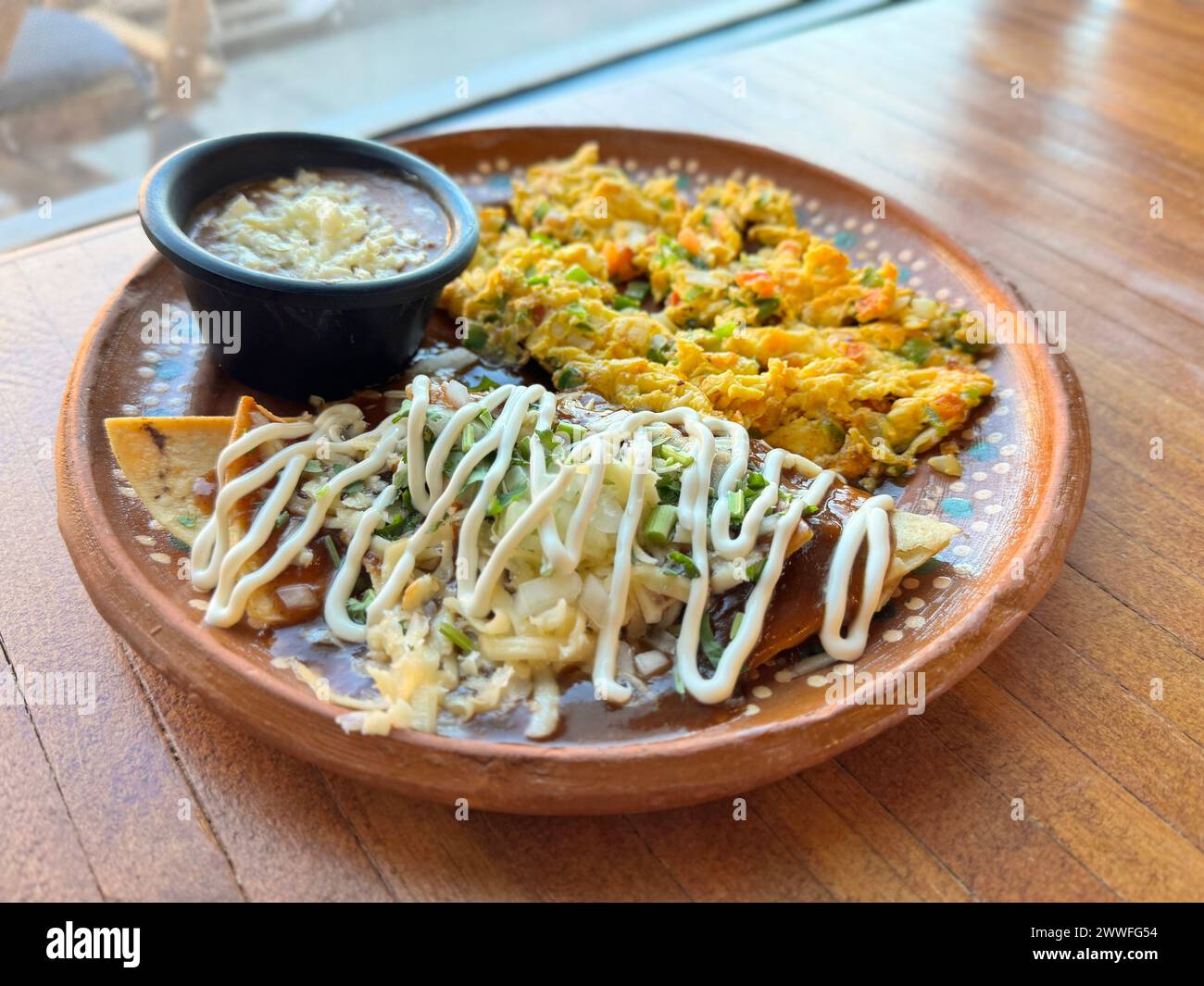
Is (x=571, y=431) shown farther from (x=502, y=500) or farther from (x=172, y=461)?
(x=172, y=461)

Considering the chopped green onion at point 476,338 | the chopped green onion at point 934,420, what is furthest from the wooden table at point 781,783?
the chopped green onion at point 476,338

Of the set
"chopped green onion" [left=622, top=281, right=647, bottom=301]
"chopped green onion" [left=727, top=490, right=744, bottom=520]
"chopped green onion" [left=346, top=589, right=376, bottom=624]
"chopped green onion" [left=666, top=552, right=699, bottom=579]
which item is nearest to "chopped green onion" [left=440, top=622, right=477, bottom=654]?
"chopped green onion" [left=346, top=589, right=376, bottom=624]

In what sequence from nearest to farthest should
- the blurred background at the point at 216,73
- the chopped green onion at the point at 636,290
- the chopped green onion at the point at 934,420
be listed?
the chopped green onion at the point at 934,420, the chopped green onion at the point at 636,290, the blurred background at the point at 216,73

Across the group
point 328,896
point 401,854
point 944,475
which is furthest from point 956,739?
point 328,896

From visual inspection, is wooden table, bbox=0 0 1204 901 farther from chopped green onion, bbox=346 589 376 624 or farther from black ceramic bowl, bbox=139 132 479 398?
black ceramic bowl, bbox=139 132 479 398

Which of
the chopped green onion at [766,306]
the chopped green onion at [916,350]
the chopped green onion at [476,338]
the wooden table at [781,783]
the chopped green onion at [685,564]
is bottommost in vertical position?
the wooden table at [781,783]

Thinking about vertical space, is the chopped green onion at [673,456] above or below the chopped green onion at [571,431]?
above

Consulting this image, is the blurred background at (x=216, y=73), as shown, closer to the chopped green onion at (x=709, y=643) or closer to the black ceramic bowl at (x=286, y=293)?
the black ceramic bowl at (x=286, y=293)

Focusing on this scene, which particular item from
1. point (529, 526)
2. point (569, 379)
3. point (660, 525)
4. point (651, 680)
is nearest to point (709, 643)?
point (651, 680)
